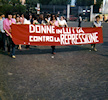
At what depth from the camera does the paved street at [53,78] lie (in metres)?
4.59

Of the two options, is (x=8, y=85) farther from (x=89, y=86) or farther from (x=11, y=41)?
(x=11, y=41)

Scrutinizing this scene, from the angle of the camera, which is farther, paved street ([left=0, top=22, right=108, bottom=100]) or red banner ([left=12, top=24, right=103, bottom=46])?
red banner ([left=12, top=24, right=103, bottom=46])

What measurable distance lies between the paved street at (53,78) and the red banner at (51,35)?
40.1 inches

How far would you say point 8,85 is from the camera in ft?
17.2

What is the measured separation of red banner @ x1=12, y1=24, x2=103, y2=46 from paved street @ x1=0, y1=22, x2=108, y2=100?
1018 mm

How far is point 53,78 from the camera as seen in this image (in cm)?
585

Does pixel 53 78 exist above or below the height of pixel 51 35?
below

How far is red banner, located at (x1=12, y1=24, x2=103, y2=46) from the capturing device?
9.24m

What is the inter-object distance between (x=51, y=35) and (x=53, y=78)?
4121 mm

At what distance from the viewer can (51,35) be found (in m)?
9.70

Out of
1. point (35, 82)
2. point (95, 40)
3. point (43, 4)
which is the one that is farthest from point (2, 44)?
point (43, 4)

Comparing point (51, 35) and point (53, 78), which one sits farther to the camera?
point (51, 35)

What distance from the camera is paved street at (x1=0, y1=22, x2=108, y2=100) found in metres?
4.59

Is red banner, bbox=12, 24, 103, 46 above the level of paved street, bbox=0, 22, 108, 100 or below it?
above
